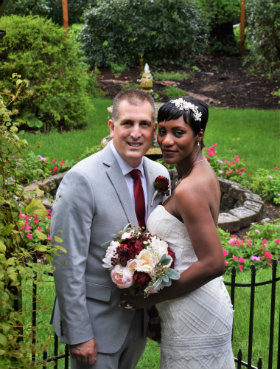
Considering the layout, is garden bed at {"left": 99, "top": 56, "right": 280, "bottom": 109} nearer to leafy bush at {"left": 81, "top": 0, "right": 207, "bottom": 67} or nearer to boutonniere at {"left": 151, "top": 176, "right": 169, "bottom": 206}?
leafy bush at {"left": 81, "top": 0, "right": 207, "bottom": 67}

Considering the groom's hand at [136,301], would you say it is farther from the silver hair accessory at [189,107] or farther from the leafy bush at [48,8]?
the leafy bush at [48,8]

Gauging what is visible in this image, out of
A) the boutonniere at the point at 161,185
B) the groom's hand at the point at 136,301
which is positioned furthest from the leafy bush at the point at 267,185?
the groom's hand at the point at 136,301

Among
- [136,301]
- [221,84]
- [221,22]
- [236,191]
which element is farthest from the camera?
[221,22]

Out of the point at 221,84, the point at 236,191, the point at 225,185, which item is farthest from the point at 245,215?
the point at 221,84

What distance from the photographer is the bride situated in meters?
2.86

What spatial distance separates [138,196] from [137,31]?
15559mm

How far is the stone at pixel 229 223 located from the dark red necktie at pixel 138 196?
4125mm

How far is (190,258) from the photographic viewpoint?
3.02m

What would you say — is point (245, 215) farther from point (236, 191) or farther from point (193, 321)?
point (193, 321)

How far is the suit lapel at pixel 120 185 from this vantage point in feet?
9.98

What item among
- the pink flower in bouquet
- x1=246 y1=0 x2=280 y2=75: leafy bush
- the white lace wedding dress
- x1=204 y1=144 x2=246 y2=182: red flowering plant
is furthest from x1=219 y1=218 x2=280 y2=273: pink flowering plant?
x1=246 y1=0 x2=280 y2=75: leafy bush

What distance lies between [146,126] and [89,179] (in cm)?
45

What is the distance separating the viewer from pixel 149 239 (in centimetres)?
289

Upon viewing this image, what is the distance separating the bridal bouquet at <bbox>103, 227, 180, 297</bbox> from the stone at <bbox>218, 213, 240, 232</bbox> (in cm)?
443
